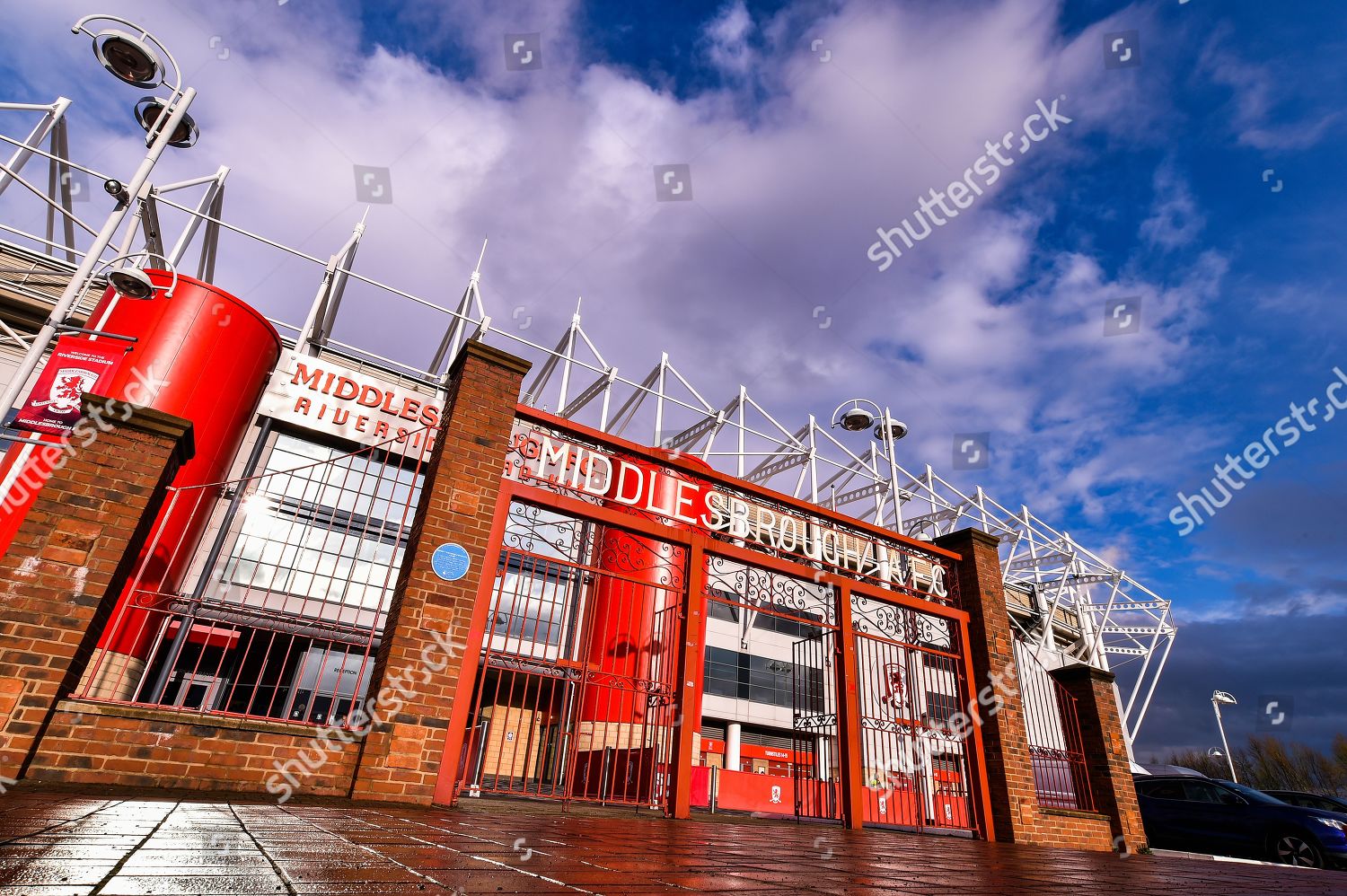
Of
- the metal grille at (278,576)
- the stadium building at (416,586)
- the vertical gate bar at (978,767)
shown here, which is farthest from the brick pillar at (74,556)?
the vertical gate bar at (978,767)

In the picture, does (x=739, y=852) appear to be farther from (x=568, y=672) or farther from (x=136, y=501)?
(x=136, y=501)

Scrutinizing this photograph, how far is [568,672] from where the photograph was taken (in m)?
5.93

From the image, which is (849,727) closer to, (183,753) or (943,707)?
(943,707)

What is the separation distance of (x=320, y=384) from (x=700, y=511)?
11.1 m

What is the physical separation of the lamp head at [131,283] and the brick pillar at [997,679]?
10395mm

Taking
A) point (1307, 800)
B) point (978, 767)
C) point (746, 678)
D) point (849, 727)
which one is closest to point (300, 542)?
point (849, 727)

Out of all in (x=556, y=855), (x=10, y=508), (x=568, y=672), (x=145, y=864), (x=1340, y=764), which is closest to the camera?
(x=145, y=864)

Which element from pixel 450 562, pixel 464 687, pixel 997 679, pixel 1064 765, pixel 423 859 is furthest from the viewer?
pixel 1064 765

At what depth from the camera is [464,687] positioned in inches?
201

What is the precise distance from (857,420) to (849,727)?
1127 centimetres

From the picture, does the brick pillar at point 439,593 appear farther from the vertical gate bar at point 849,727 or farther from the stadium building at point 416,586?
the vertical gate bar at point 849,727

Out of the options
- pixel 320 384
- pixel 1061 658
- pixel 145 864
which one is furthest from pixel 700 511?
pixel 1061 658

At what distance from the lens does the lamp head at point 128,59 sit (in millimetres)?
6645

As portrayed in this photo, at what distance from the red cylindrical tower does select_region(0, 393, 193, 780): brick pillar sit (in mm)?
7458
